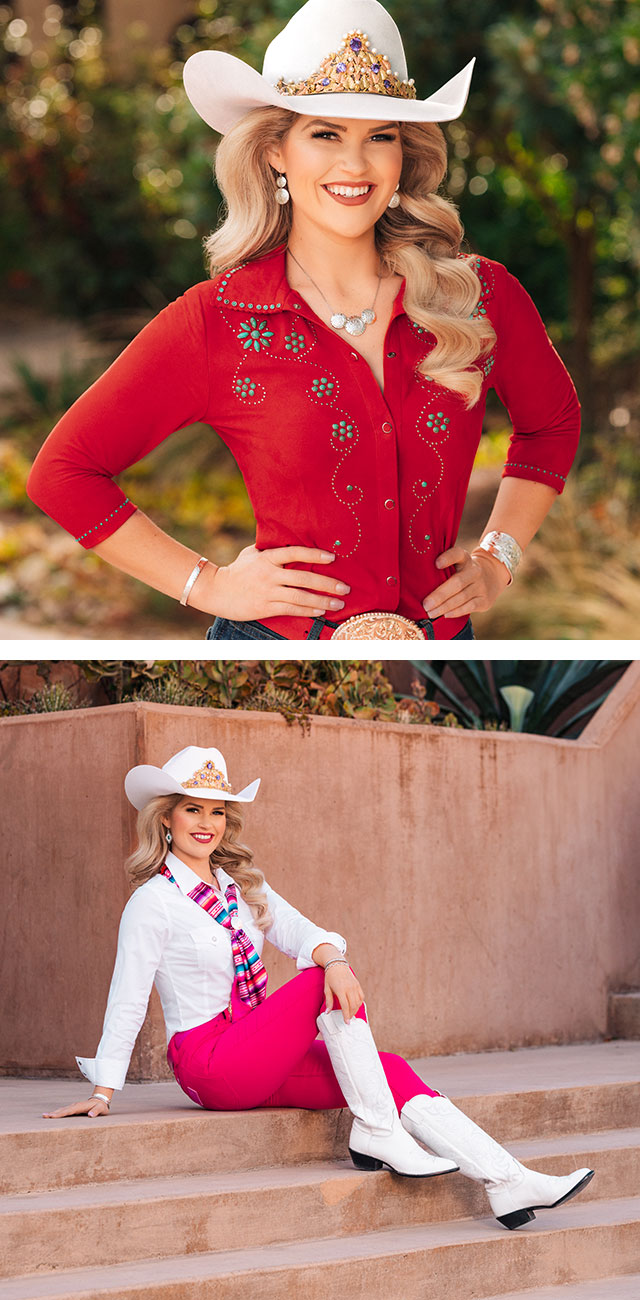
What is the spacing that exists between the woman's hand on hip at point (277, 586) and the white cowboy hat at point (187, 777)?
0.55 metres

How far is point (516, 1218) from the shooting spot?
10.2ft

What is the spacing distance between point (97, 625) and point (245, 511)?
99 centimetres

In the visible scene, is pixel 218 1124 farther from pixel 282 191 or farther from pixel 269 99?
pixel 269 99

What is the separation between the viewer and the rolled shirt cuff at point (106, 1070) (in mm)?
3014

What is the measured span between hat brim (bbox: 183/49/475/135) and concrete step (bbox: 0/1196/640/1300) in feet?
7.36

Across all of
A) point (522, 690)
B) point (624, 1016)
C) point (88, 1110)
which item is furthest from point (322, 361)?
point (624, 1016)

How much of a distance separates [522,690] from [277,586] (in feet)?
10.5

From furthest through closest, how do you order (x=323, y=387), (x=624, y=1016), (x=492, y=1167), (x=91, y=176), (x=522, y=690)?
(x=91, y=176) < (x=522, y=690) < (x=624, y=1016) < (x=492, y=1167) < (x=323, y=387)

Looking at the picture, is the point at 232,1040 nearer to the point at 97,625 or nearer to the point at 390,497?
the point at 390,497

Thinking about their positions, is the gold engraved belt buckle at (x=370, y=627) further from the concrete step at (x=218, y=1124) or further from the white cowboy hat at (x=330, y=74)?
the concrete step at (x=218, y=1124)

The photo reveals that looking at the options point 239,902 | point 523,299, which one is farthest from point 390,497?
point 239,902

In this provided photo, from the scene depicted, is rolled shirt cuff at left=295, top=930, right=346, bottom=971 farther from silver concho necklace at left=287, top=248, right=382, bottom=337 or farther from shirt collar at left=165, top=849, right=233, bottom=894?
silver concho necklace at left=287, top=248, right=382, bottom=337

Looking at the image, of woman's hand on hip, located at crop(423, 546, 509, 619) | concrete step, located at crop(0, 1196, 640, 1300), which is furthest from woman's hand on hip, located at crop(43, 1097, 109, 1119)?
woman's hand on hip, located at crop(423, 546, 509, 619)

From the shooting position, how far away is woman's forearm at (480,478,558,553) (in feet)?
10.5
